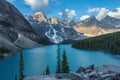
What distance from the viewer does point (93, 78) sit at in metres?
43.7

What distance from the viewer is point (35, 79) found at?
156 ft

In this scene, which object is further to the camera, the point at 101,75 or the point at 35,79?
the point at 35,79

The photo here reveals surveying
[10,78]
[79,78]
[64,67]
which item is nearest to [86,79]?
[79,78]

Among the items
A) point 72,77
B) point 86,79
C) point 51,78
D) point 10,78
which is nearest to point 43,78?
point 51,78

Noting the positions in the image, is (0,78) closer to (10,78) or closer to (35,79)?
(10,78)

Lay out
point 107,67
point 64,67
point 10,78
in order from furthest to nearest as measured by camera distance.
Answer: point 10,78 < point 64,67 < point 107,67

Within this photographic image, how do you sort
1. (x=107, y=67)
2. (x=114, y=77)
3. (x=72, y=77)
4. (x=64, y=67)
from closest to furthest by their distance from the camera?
(x=114, y=77)
(x=72, y=77)
(x=107, y=67)
(x=64, y=67)

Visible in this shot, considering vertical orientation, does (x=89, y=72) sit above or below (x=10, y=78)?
above

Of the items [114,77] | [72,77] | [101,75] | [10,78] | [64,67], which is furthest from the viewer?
[10,78]

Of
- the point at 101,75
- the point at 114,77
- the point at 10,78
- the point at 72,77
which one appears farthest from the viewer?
the point at 10,78

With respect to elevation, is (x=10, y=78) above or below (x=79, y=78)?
below

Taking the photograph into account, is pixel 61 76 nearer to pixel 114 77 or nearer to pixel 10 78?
pixel 114 77

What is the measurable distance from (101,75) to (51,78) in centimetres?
1022

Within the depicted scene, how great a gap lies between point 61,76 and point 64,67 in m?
34.1
